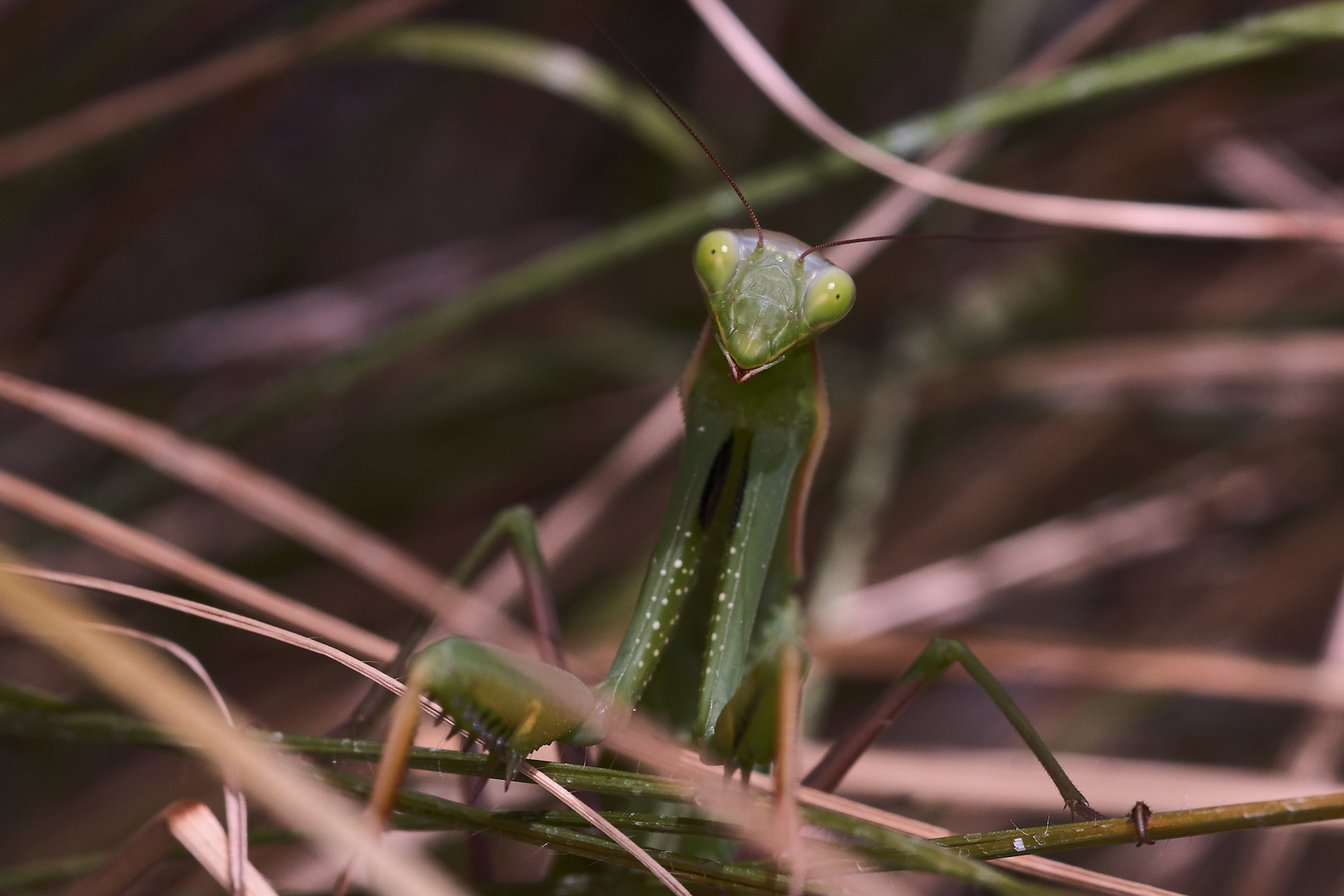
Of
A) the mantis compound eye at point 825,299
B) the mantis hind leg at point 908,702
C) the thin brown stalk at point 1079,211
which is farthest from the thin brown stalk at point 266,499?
the thin brown stalk at point 1079,211

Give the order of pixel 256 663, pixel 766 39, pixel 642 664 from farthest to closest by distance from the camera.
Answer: pixel 766 39 → pixel 256 663 → pixel 642 664

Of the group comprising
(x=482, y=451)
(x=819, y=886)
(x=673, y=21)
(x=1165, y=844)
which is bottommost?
(x=819, y=886)

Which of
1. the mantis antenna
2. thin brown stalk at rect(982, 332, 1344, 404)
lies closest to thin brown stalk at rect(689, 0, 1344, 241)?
the mantis antenna

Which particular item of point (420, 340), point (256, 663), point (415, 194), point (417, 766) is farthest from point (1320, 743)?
point (415, 194)

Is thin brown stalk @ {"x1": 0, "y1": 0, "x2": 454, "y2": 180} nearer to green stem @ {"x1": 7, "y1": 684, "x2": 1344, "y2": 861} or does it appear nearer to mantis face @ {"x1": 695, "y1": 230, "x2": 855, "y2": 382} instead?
mantis face @ {"x1": 695, "y1": 230, "x2": 855, "y2": 382}

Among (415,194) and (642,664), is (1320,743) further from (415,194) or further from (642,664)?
(415,194)

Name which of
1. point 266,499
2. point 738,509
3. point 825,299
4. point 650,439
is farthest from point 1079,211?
point 266,499

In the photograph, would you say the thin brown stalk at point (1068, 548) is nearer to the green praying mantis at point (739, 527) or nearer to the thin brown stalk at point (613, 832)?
the green praying mantis at point (739, 527)
